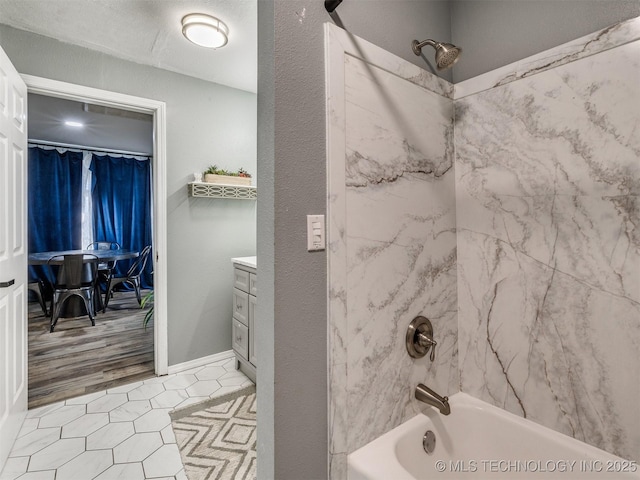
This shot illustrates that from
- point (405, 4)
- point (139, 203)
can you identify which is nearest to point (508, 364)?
point (405, 4)

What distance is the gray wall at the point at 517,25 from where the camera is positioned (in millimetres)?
1108

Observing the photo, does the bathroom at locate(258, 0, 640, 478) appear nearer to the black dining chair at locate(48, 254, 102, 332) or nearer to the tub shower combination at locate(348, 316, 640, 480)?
the tub shower combination at locate(348, 316, 640, 480)

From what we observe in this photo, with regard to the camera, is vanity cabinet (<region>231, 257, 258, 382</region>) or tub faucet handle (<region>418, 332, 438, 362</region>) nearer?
tub faucet handle (<region>418, 332, 438, 362</region>)

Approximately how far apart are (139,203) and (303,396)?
245 inches

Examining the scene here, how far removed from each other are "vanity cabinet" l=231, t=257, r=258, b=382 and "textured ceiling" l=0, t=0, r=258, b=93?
1579 millimetres

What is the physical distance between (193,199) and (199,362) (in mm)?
1402

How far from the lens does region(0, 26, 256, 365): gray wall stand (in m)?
2.48

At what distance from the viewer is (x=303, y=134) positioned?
984 millimetres

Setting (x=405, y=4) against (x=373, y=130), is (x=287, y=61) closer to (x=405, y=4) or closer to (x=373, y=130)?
(x=373, y=130)

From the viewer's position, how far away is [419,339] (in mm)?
1294

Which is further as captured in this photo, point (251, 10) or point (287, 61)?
point (251, 10)

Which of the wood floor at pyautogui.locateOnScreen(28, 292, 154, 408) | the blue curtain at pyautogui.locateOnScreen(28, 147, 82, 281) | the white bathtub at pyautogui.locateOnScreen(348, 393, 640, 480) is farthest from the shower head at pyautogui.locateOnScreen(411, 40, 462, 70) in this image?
the blue curtain at pyautogui.locateOnScreen(28, 147, 82, 281)

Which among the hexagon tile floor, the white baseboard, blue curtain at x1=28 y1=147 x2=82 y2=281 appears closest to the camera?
the hexagon tile floor

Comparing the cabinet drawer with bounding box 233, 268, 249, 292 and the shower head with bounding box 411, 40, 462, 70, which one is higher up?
the shower head with bounding box 411, 40, 462, 70
